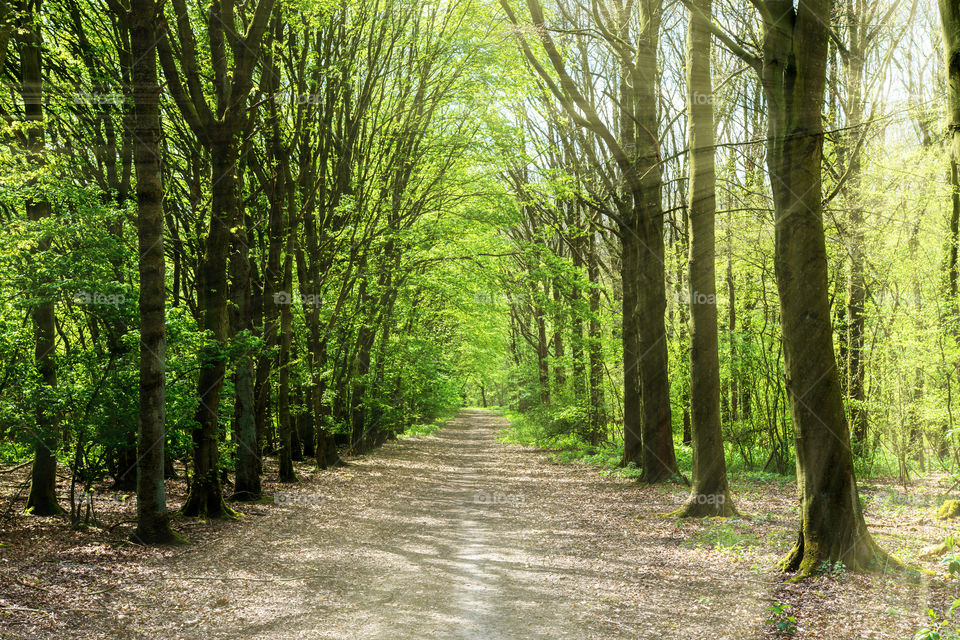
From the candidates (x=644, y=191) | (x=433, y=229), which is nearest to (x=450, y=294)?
(x=433, y=229)

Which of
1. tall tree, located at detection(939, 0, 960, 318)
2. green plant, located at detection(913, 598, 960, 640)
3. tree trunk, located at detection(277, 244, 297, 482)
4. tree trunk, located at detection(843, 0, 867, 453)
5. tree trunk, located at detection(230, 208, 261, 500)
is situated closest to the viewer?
green plant, located at detection(913, 598, 960, 640)

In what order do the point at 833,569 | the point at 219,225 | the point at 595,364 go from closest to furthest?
the point at 833,569 < the point at 219,225 < the point at 595,364

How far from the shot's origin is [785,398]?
13664 millimetres

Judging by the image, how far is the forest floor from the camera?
5.29 meters

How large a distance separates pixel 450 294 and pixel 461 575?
53.0 feet

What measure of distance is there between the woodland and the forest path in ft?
0.21

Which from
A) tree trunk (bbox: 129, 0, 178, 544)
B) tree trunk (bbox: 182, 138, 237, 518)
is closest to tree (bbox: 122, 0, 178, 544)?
tree trunk (bbox: 129, 0, 178, 544)

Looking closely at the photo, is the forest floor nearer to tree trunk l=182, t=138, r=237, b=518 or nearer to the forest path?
the forest path

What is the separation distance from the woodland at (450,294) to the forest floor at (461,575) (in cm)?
6

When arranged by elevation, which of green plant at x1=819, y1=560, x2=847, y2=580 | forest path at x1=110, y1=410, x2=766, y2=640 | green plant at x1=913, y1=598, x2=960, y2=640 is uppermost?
green plant at x1=913, y1=598, x2=960, y2=640

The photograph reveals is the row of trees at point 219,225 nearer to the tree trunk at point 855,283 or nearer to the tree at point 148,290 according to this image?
the tree at point 148,290

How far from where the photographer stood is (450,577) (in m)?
7.05

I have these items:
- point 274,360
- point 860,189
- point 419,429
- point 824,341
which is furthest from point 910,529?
point 419,429

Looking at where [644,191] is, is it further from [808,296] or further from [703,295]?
[808,296]
